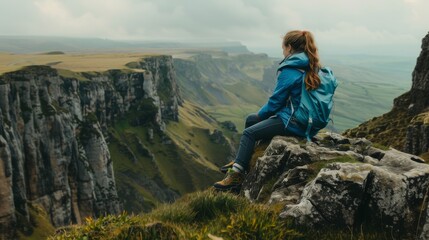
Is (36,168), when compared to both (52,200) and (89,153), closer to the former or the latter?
(52,200)

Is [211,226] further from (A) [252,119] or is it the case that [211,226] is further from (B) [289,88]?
(A) [252,119]

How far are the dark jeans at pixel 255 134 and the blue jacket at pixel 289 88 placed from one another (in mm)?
394

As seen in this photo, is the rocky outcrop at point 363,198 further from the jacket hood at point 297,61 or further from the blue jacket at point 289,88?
the jacket hood at point 297,61

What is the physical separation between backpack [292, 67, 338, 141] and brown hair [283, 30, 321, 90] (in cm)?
27

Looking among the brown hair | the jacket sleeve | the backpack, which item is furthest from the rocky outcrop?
the jacket sleeve

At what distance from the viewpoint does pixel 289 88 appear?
14.8m

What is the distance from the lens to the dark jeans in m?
15.5

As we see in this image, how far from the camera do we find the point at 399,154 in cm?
1344

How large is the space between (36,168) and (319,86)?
5572 inches

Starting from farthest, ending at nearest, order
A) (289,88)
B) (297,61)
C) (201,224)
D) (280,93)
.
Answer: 1. (280,93)
2. (289,88)
3. (297,61)
4. (201,224)

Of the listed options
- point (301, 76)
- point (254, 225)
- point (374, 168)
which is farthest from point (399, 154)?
point (254, 225)

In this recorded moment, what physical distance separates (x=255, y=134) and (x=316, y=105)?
97.3 inches

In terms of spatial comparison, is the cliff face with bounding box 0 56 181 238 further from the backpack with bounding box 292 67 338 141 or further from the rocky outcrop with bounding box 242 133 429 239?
the rocky outcrop with bounding box 242 133 429 239

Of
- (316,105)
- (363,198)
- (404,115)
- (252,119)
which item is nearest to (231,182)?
(252,119)
